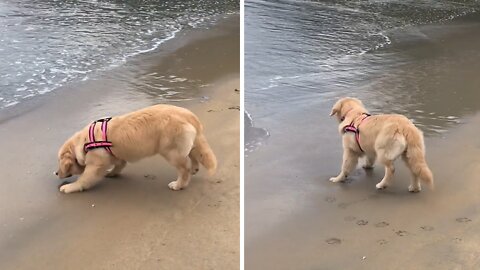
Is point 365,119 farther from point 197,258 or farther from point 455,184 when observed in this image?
point 197,258

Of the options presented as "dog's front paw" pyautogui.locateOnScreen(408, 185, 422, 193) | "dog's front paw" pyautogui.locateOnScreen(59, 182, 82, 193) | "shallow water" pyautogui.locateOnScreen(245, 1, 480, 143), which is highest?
"shallow water" pyautogui.locateOnScreen(245, 1, 480, 143)

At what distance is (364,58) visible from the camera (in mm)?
5945

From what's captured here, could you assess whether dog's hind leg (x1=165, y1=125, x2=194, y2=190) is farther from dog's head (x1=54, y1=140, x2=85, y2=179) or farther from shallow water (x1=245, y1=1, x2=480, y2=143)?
shallow water (x1=245, y1=1, x2=480, y2=143)

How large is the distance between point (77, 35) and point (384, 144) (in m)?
4.16

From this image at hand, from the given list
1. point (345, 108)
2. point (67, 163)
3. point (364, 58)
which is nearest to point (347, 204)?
point (345, 108)

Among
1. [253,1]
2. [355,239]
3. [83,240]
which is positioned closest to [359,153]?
[355,239]

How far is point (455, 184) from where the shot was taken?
323 centimetres

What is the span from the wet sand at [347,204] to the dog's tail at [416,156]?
4.5 inches

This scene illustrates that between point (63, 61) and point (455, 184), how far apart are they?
366 cm

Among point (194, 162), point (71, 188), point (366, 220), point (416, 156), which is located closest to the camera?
point (366, 220)

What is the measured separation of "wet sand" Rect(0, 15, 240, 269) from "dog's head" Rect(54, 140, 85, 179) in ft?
0.23

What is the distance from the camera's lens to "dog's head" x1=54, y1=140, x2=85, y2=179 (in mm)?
3127

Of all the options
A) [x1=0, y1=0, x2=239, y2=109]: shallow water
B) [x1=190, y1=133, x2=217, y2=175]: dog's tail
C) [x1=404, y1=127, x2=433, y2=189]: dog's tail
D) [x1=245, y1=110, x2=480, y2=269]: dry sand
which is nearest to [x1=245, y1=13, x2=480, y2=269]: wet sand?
[x1=245, y1=110, x2=480, y2=269]: dry sand

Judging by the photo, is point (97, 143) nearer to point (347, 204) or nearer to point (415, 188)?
point (347, 204)
